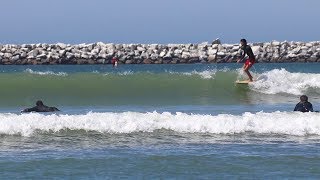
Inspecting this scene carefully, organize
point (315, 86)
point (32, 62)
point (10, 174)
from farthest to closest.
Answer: point (32, 62)
point (315, 86)
point (10, 174)

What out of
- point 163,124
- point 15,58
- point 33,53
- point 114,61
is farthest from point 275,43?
point 163,124

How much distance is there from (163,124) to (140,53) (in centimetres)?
4651

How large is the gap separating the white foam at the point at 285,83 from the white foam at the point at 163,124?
26.4 feet

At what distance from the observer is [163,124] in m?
12.5

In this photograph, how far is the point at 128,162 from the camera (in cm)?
968

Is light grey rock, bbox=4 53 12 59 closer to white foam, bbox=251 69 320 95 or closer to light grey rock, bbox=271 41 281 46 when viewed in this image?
light grey rock, bbox=271 41 281 46

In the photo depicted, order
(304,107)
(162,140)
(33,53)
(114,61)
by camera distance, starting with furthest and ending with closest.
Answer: (33,53) < (114,61) < (304,107) < (162,140)

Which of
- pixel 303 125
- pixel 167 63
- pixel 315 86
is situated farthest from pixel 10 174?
pixel 167 63

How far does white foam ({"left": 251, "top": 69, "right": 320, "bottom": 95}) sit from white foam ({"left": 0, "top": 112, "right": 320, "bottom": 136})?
26.4 ft

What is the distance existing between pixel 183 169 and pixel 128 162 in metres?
0.74

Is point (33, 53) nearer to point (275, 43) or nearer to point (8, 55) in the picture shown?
point (8, 55)

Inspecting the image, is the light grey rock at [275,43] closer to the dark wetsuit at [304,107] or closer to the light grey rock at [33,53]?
the light grey rock at [33,53]

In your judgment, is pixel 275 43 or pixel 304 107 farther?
pixel 275 43

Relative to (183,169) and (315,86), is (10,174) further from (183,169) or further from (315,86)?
(315,86)
